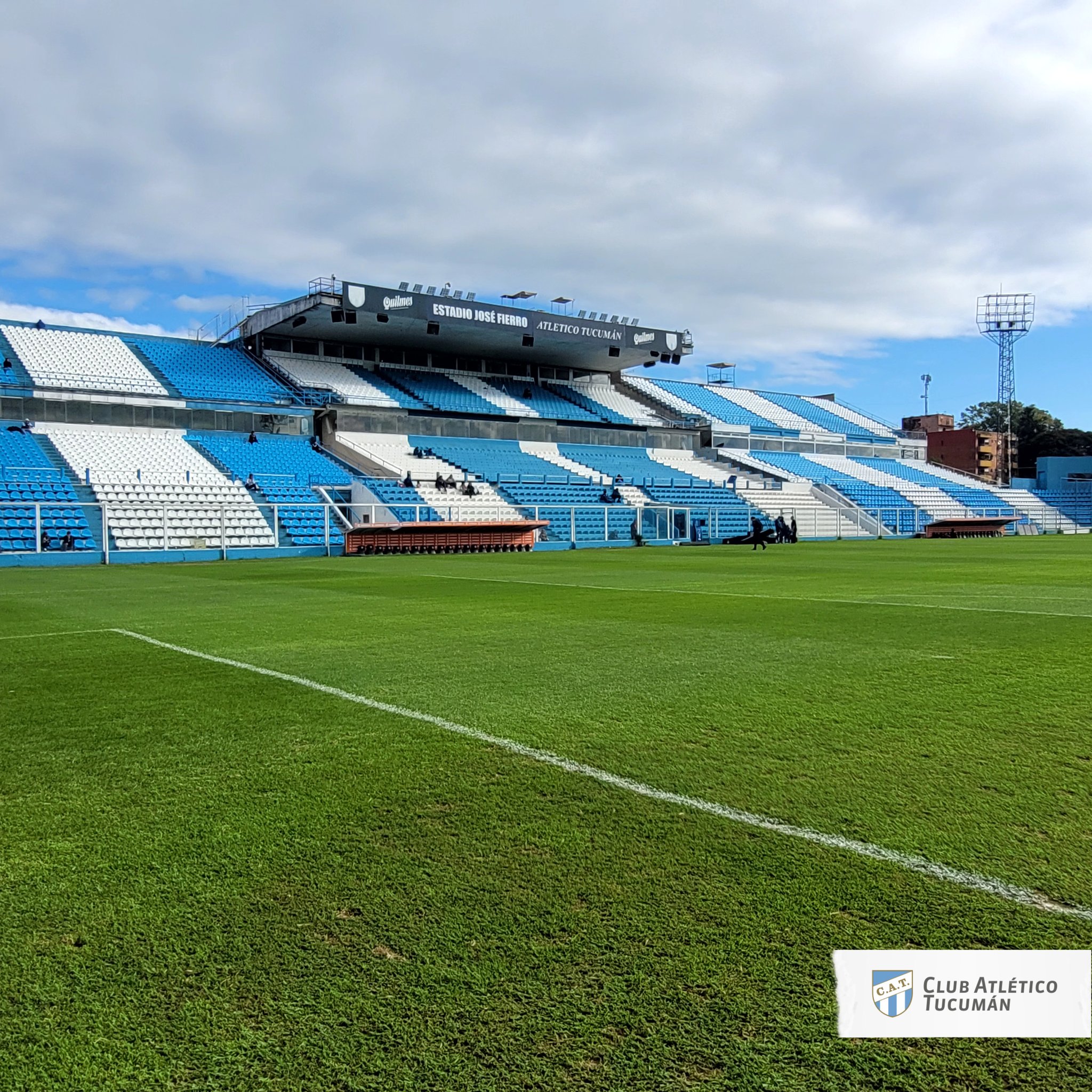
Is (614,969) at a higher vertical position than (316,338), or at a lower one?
lower

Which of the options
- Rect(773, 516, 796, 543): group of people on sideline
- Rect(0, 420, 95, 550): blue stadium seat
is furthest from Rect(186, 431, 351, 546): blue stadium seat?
Rect(773, 516, 796, 543): group of people on sideline

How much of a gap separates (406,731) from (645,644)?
324 centimetres

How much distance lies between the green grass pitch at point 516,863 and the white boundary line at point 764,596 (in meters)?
2.93

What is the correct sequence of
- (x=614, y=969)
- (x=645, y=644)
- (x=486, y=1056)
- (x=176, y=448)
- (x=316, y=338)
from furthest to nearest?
(x=316, y=338) → (x=176, y=448) → (x=645, y=644) → (x=614, y=969) → (x=486, y=1056)

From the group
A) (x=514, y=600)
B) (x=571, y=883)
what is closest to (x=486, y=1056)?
(x=571, y=883)

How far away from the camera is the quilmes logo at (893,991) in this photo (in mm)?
2029

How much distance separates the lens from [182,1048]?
6.30ft

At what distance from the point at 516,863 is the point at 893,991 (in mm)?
1181

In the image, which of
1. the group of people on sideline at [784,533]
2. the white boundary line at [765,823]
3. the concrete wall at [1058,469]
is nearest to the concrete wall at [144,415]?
the group of people on sideline at [784,533]

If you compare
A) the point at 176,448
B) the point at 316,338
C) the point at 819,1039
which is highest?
the point at 316,338

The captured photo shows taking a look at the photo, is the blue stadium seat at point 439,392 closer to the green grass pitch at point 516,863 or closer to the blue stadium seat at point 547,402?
the blue stadium seat at point 547,402

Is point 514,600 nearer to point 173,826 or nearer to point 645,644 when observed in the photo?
point 645,644

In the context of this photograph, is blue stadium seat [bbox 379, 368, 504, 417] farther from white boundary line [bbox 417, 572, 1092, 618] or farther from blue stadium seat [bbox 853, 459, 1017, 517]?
white boundary line [bbox 417, 572, 1092, 618]

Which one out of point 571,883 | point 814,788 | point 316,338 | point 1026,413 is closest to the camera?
point 571,883
